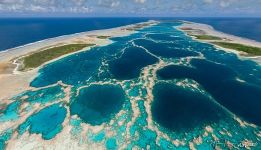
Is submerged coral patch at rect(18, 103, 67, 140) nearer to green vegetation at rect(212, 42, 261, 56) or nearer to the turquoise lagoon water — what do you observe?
the turquoise lagoon water

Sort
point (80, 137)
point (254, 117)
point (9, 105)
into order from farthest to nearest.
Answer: point (9, 105)
point (254, 117)
point (80, 137)

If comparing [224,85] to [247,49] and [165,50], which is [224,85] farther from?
[247,49]

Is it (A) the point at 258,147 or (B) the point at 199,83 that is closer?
(A) the point at 258,147

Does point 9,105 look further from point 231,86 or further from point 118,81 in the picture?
point 231,86

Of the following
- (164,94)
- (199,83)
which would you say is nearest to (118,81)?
(164,94)

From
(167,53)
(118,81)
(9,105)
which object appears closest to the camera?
(9,105)

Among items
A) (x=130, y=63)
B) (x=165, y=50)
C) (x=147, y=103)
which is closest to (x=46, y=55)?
(x=130, y=63)
